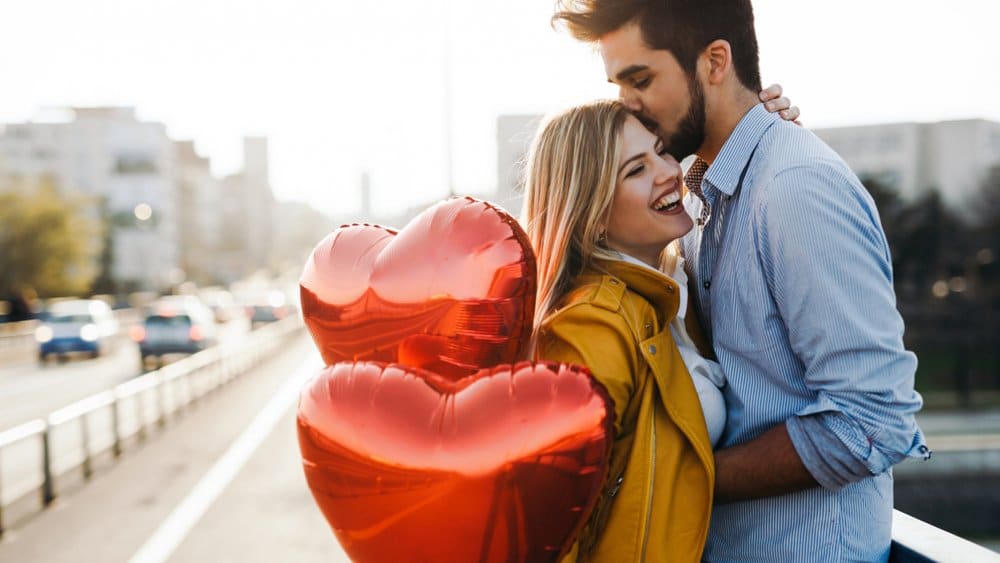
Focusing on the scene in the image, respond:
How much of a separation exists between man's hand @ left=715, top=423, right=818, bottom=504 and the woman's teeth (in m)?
0.67

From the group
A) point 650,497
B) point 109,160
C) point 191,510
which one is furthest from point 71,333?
point 109,160

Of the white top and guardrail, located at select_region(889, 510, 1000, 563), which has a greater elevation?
the white top

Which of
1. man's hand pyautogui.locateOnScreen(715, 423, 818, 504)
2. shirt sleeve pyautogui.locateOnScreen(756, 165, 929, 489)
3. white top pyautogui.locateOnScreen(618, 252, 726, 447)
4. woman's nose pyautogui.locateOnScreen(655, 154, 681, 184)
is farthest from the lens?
woman's nose pyautogui.locateOnScreen(655, 154, 681, 184)

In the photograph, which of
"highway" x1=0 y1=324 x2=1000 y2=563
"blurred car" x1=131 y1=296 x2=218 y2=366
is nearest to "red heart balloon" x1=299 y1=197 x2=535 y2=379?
"highway" x1=0 y1=324 x2=1000 y2=563

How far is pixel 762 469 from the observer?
209 centimetres

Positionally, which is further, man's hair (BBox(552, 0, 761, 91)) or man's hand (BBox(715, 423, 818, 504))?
man's hair (BBox(552, 0, 761, 91))

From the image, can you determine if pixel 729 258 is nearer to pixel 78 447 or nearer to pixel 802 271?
pixel 802 271

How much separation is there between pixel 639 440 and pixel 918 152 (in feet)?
271

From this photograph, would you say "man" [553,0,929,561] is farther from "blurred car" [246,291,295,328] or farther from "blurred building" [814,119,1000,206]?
"blurred building" [814,119,1000,206]

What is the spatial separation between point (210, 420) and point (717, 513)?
14157mm

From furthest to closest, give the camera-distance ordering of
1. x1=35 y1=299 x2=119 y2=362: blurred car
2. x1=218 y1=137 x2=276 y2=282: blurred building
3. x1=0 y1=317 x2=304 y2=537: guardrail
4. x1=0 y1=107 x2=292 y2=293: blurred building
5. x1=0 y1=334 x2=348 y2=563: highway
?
x1=218 y1=137 x2=276 y2=282: blurred building → x1=0 y1=107 x2=292 y2=293: blurred building → x1=35 y1=299 x2=119 y2=362: blurred car → x1=0 y1=317 x2=304 y2=537: guardrail → x1=0 y1=334 x2=348 y2=563: highway

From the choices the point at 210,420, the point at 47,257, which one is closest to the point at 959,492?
the point at 210,420

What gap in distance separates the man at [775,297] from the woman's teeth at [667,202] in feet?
0.34

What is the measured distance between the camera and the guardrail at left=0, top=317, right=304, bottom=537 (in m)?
8.76
